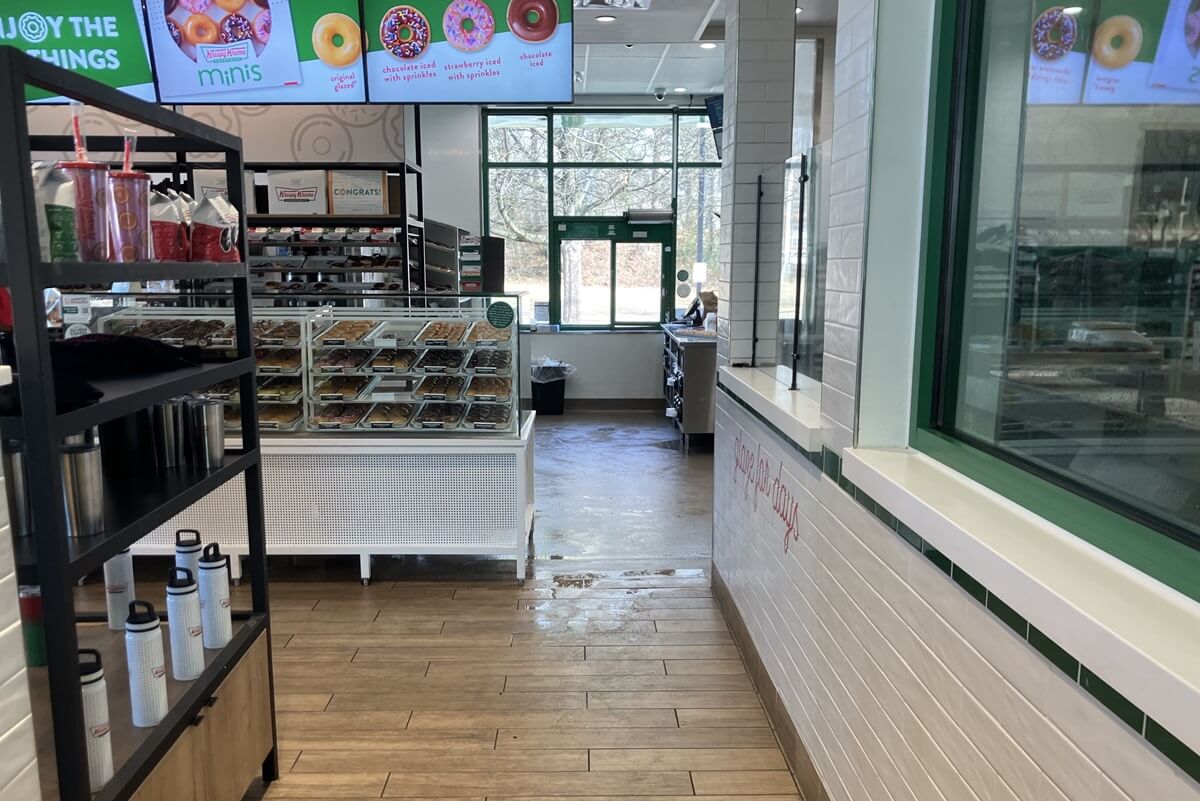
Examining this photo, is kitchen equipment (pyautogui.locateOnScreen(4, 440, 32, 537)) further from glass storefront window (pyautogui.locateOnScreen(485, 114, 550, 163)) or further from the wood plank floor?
glass storefront window (pyautogui.locateOnScreen(485, 114, 550, 163))

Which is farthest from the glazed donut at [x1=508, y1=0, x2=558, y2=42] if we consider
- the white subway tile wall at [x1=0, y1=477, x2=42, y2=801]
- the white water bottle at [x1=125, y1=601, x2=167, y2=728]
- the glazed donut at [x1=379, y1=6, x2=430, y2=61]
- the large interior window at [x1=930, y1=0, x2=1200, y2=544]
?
the white subway tile wall at [x1=0, y1=477, x2=42, y2=801]

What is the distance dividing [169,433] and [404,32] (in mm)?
2301

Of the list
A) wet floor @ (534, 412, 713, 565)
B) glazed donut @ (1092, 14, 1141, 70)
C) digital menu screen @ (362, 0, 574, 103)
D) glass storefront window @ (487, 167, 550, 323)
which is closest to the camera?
glazed donut @ (1092, 14, 1141, 70)

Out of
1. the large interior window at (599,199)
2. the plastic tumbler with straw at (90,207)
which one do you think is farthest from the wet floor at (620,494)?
the plastic tumbler with straw at (90,207)

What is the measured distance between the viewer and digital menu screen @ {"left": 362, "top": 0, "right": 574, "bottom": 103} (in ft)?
11.9

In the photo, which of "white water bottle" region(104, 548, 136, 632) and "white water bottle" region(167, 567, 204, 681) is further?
"white water bottle" region(104, 548, 136, 632)

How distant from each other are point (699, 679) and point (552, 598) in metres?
1.03

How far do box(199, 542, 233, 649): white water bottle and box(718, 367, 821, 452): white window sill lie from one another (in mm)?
1753

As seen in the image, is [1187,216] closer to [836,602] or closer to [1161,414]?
[1161,414]

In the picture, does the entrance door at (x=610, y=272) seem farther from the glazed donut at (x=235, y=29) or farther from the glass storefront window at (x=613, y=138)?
the glazed donut at (x=235, y=29)

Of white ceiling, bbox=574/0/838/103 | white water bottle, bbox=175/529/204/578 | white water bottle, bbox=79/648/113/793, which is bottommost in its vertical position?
white water bottle, bbox=79/648/113/793

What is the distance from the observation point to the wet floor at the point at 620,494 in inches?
192

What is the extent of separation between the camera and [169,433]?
2.25 meters

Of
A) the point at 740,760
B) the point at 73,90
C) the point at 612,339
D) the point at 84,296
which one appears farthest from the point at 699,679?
the point at 612,339
